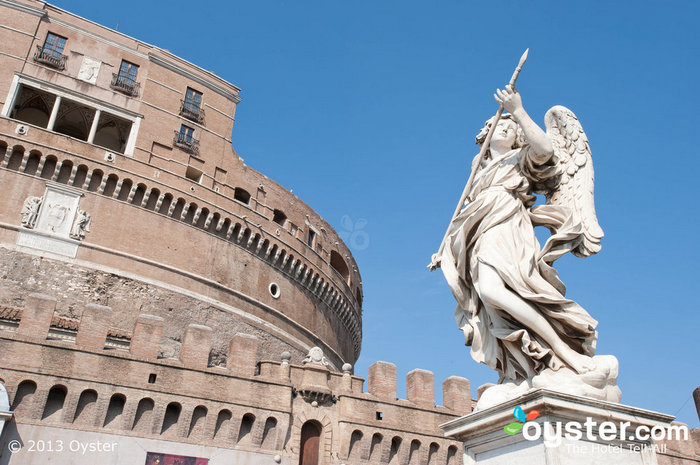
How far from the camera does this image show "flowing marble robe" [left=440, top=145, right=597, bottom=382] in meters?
3.46

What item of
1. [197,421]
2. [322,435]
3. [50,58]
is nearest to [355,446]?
[322,435]

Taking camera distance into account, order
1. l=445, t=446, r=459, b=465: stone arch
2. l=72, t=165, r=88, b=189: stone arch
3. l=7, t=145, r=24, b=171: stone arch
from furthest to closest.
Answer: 1. l=72, t=165, r=88, b=189: stone arch
2. l=7, t=145, r=24, b=171: stone arch
3. l=445, t=446, r=459, b=465: stone arch

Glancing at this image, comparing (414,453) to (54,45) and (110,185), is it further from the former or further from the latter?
(54,45)

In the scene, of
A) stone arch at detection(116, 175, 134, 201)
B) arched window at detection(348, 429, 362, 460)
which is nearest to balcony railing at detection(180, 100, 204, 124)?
stone arch at detection(116, 175, 134, 201)

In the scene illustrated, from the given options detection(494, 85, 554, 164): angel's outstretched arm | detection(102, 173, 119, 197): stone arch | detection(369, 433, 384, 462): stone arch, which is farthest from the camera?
detection(102, 173, 119, 197): stone arch

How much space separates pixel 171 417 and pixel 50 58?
56.6ft

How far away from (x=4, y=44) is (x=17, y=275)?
10.1 meters

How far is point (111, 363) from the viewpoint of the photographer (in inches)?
569

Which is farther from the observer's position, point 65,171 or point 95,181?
point 95,181

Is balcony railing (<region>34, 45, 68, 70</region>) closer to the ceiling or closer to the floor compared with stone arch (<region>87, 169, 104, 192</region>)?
closer to the ceiling

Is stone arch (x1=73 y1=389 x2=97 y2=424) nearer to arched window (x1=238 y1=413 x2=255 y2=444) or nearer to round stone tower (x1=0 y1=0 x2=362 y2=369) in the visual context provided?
arched window (x1=238 y1=413 x2=255 y2=444)

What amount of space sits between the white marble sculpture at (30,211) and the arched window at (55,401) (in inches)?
368

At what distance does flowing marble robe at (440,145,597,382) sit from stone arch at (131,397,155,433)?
40.4 ft

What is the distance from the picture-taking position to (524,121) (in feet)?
12.1
